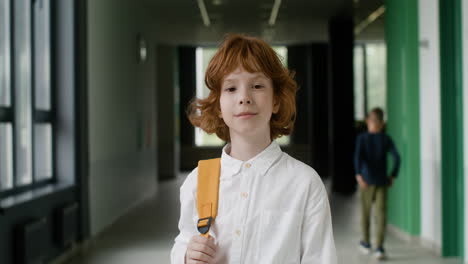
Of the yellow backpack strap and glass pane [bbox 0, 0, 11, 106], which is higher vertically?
glass pane [bbox 0, 0, 11, 106]

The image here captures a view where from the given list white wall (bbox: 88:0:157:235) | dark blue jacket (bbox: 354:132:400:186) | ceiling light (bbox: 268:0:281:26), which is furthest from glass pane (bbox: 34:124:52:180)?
ceiling light (bbox: 268:0:281:26)

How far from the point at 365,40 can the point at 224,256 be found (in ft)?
27.5

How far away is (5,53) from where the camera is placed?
3.50 metres

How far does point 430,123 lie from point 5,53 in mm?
3621

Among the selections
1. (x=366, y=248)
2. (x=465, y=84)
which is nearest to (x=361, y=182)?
(x=366, y=248)

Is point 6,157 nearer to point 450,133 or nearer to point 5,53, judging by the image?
point 5,53

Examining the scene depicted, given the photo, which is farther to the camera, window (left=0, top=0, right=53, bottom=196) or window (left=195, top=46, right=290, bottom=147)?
window (left=195, top=46, right=290, bottom=147)

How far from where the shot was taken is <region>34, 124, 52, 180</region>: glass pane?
4258 mm

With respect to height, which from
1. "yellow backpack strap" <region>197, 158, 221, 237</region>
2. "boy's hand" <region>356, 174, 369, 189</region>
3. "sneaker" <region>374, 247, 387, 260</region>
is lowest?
"sneaker" <region>374, 247, 387, 260</region>

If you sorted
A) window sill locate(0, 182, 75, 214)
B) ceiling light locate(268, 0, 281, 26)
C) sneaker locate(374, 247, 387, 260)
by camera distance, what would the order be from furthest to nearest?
ceiling light locate(268, 0, 281, 26) → sneaker locate(374, 247, 387, 260) → window sill locate(0, 182, 75, 214)

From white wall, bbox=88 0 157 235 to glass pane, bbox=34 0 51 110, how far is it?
561mm

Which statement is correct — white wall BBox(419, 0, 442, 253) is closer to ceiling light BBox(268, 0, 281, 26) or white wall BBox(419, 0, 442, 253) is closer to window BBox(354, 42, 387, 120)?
window BBox(354, 42, 387, 120)

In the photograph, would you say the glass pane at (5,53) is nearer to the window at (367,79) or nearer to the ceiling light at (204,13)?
the ceiling light at (204,13)

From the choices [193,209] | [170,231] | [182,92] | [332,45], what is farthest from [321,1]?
[193,209]
